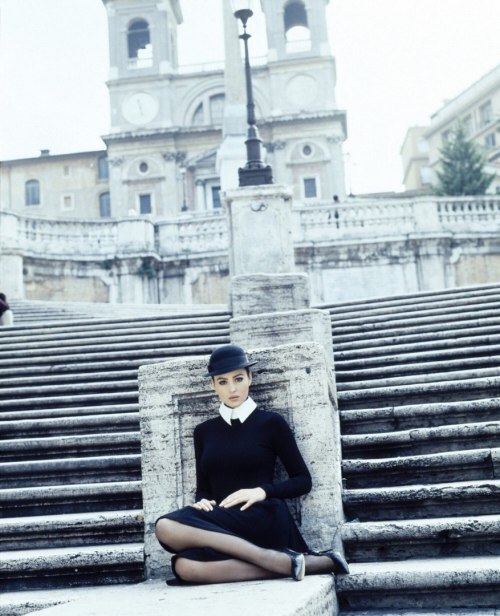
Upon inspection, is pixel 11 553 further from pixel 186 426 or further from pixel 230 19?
pixel 230 19

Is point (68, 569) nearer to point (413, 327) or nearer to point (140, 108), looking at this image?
point (413, 327)

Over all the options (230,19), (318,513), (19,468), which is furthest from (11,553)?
(230,19)

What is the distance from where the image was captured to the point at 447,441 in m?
5.89

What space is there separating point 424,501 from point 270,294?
13.2 ft

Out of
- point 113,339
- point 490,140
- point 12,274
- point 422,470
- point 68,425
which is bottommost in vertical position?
point 422,470

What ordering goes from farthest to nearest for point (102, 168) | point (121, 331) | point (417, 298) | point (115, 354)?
point (102, 168) → point (417, 298) → point (121, 331) → point (115, 354)

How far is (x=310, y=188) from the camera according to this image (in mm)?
52375

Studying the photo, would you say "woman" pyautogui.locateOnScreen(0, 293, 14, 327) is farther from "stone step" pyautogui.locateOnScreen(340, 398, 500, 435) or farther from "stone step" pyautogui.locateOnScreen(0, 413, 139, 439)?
"stone step" pyautogui.locateOnScreen(340, 398, 500, 435)

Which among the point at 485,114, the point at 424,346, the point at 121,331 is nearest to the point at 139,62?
the point at 485,114

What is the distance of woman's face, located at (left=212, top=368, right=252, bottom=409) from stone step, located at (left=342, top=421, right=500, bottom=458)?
5.12 ft

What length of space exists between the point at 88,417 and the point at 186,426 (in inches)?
88.8

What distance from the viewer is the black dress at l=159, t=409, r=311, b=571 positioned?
4320 mm

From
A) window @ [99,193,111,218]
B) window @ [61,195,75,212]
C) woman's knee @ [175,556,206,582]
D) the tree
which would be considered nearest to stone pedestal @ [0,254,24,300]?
woman's knee @ [175,556,206,582]

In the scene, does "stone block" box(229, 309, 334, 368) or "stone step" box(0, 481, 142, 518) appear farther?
"stone block" box(229, 309, 334, 368)
